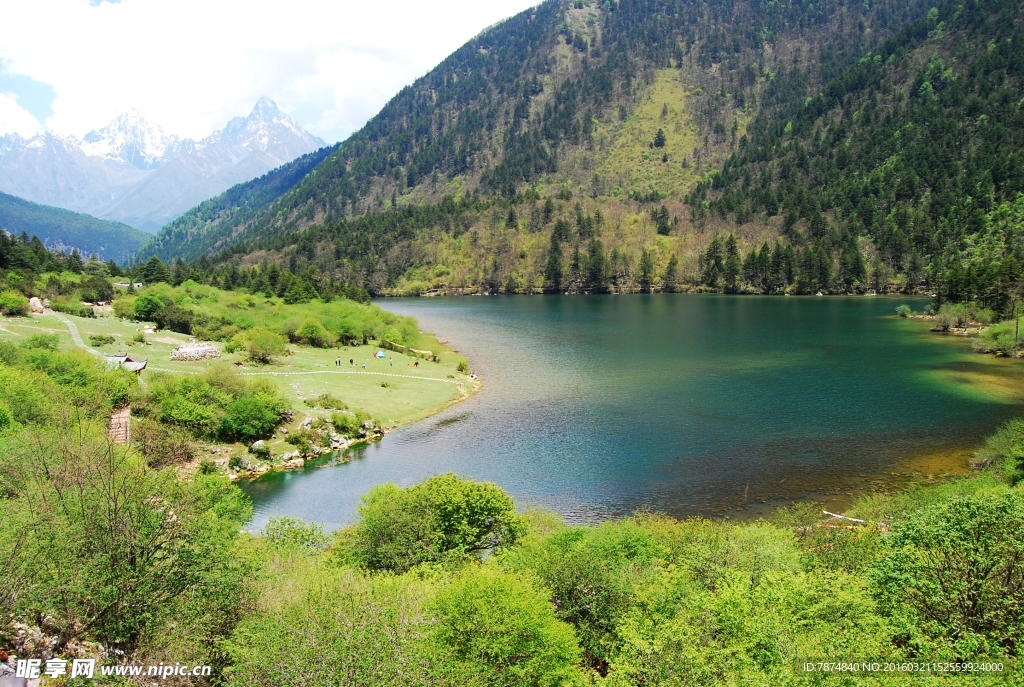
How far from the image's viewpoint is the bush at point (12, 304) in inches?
3327

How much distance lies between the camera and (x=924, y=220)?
19525 cm

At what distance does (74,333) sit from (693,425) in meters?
76.0

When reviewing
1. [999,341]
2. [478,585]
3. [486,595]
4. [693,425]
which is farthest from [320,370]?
[999,341]

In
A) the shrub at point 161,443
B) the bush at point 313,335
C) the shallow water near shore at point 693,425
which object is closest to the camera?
the shallow water near shore at point 693,425

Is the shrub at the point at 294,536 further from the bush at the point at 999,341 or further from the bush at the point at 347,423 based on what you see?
the bush at the point at 999,341

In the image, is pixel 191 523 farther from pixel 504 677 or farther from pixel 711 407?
pixel 711 407

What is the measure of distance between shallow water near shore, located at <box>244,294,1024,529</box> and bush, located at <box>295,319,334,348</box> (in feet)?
75.8

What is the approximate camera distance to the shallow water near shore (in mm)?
47875

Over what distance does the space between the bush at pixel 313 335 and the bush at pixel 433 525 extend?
72.9m

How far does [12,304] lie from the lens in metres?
84.8

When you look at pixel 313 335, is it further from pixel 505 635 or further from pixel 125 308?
pixel 505 635

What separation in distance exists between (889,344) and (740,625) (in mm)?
100115

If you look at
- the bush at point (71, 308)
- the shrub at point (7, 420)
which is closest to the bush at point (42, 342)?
the shrub at point (7, 420)

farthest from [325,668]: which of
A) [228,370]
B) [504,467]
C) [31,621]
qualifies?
[228,370]
